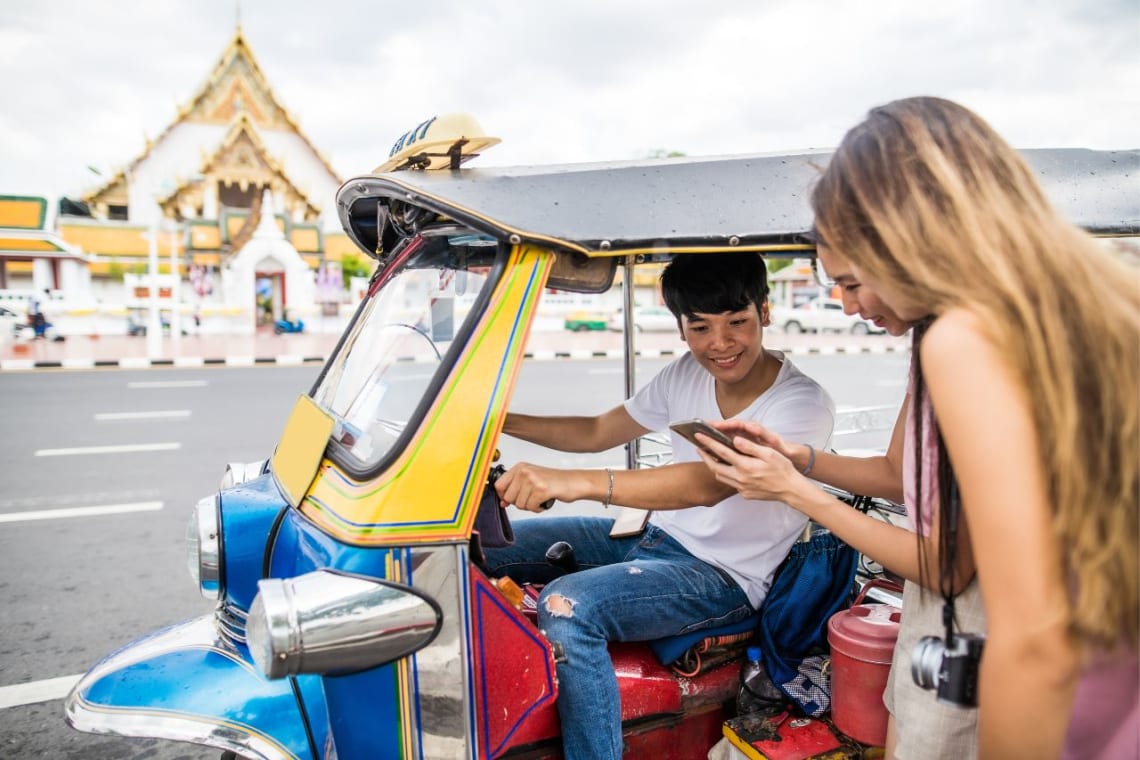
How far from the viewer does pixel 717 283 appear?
201 centimetres

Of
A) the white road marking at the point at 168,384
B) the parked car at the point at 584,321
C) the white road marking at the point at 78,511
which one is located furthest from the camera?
the parked car at the point at 584,321

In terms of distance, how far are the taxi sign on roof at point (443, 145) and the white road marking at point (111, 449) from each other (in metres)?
6.66

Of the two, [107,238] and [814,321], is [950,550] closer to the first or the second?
[814,321]

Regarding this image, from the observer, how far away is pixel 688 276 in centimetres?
206

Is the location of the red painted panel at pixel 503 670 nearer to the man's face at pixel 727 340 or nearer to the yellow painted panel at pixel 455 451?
the yellow painted panel at pixel 455 451

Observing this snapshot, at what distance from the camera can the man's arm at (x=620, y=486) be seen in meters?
1.67

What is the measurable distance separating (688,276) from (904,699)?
3.54 feet

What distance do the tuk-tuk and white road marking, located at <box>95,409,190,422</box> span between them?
823 cm

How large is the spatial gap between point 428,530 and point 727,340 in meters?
0.96

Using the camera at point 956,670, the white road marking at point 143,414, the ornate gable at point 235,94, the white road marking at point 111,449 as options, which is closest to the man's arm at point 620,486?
the camera at point 956,670

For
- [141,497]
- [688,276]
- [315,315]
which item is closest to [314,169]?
[315,315]

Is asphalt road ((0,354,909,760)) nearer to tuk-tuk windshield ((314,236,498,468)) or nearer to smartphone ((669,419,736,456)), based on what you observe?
tuk-tuk windshield ((314,236,498,468))

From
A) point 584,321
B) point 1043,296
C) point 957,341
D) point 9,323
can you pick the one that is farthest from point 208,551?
point 584,321

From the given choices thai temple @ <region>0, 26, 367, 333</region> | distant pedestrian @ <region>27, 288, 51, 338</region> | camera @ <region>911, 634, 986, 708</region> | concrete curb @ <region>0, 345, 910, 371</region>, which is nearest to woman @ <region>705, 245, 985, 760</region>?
camera @ <region>911, 634, 986, 708</region>
